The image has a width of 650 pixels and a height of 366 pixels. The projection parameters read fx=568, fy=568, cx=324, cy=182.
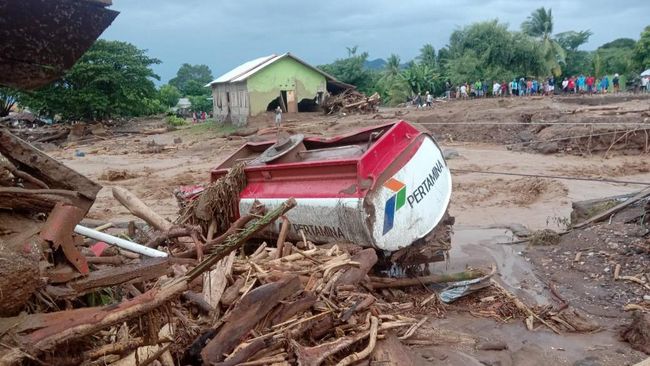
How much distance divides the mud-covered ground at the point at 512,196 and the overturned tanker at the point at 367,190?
0.93 m

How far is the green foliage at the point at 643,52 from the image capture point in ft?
135

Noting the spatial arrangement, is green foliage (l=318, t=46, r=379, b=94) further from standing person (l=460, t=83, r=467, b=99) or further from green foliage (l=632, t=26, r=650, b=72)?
green foliage (l=632, t=26, r=650, b=72)

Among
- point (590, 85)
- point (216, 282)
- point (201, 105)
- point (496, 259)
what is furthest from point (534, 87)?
point (216, 282)

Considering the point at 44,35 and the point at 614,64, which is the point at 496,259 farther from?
the point at 614,64

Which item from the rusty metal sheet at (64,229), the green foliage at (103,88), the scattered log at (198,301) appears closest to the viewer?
the rusty metal sheet at (64,229)

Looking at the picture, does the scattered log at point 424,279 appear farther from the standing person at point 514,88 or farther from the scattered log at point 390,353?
the standing person at point 514,88

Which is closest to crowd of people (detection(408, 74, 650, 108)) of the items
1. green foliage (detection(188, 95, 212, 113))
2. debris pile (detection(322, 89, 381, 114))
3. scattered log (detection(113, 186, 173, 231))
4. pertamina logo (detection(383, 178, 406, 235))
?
debris pile (detection(322, 89, 381, 114))

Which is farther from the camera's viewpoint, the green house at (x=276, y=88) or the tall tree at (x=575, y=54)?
the tall tree at (x=575, y=54)

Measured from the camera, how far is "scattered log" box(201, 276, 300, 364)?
10.4 ft

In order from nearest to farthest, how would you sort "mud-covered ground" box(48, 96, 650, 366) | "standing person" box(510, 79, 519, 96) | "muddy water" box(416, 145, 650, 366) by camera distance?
"muddy water" box(416, 145, 650, 366) < "mud-covered ground" box(48, 96, 650, 366) < "standing person" box(510, 79, 519, 96)

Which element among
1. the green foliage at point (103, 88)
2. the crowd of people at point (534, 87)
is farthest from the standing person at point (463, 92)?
the green foliage at point (103, 88)

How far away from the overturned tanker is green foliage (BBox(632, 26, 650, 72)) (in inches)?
1647

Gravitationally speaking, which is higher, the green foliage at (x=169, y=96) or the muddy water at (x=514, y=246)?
the green foliage at (x=169, y=96)

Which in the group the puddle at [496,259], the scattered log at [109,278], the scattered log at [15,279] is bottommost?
the puddle at [496,259]
